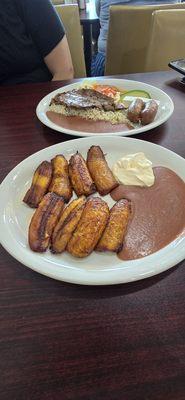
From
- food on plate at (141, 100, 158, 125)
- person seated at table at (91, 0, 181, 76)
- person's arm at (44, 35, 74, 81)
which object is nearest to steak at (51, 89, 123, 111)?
food on plate at (141, 100, 158, 125)

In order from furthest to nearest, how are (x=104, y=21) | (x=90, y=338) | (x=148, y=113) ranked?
(x=104, y=21) < (x=148, y=113) < (x=90, y=338)

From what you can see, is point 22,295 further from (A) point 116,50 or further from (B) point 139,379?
(A) point 116,50

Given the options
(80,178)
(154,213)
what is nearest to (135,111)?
(80,178)

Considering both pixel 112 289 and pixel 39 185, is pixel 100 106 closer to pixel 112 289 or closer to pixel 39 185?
pixel 39 185

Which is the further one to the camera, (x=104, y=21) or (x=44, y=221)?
(x=104, y=21)

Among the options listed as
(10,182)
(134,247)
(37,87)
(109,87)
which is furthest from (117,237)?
(37,87)

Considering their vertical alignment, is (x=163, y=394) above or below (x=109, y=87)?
below

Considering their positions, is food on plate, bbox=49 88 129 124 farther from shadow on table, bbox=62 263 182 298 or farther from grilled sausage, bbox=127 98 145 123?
shadow on table, bbox=62 263 182 298
